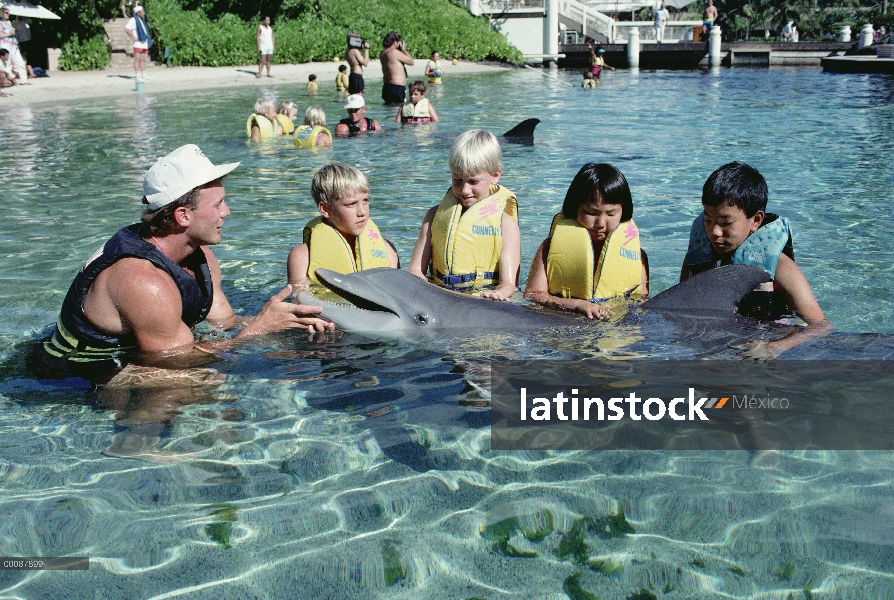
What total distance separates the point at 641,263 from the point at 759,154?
879cm

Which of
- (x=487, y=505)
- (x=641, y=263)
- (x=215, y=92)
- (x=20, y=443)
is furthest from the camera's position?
(x=215, y=92)

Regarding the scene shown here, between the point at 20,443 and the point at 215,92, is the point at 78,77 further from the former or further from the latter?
the point at 20,443

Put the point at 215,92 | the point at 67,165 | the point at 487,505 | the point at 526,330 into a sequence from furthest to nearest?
the point at 215,92 < the point at 67,165 < the point at 526,330 < the point at 487,505

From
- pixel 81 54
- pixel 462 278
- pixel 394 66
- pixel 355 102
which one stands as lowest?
pixel 462 278

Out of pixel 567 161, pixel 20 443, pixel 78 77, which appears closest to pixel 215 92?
pixel 78 77

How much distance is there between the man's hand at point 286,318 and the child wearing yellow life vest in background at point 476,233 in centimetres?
148

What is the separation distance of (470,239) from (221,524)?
306 centimetres

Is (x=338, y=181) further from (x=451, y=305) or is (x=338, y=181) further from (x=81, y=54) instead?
(x=81, y=54)

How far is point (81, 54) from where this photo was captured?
28906 mm

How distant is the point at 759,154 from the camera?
13398 millimetres

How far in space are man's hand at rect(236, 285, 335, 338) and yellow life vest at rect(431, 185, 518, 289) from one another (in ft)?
5.14

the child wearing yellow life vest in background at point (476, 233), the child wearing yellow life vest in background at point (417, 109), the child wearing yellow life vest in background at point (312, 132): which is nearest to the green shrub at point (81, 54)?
the child wearing yellow life vest in background at point (417, 109)

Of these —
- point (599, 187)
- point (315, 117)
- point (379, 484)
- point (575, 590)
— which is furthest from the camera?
point (315, 117)

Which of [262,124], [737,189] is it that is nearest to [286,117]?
[262,124]
